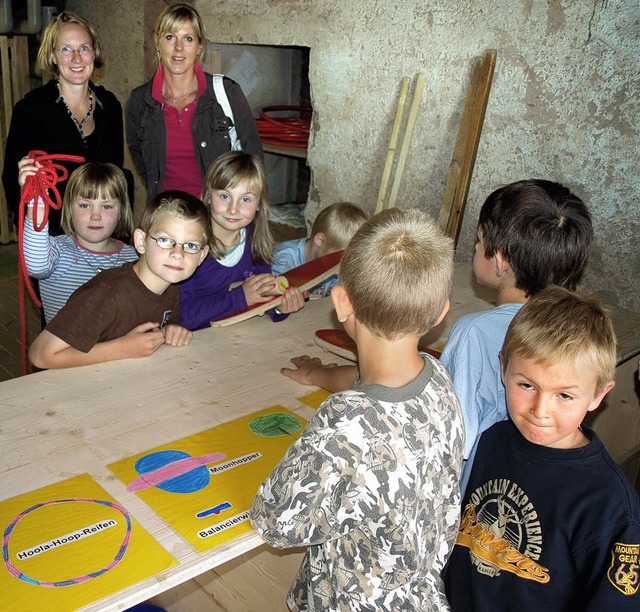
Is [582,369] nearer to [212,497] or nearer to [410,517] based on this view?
[410,517]

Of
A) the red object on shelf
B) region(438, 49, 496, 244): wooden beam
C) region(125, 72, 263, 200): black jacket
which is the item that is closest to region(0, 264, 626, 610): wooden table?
region(125, 72, 263, 200): black jacket

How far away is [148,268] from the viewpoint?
2.36 metres

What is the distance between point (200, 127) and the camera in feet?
11.1

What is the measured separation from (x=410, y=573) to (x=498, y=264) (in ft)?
2.93

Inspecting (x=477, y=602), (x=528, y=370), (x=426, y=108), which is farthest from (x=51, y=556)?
(x=426, y=108)

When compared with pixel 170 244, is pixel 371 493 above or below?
below

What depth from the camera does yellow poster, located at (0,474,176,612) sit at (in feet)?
4.35

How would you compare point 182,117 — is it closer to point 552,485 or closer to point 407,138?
point 407,138

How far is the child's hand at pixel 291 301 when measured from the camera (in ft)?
8.95

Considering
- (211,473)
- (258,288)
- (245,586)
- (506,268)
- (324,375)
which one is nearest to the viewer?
(211,473)

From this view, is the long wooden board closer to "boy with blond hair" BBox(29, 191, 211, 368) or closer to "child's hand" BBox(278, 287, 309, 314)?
"child's hand" BBox(278, 287, 309, 314)

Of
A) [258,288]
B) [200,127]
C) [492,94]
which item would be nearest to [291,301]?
[258,288]

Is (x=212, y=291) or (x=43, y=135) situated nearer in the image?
(x=212, y=291)

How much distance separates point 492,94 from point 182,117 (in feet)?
5.23
